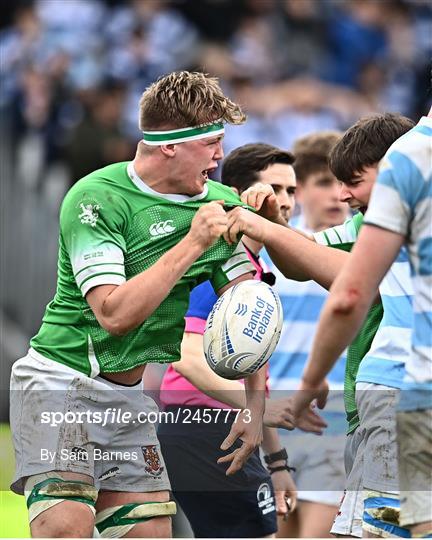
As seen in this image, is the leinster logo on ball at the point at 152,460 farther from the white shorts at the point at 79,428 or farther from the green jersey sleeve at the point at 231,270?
the green jersey sleeve at the point at 231,270

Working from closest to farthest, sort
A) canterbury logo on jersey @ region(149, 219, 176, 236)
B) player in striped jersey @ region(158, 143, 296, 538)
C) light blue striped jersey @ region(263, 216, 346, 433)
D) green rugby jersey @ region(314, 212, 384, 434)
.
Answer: canterbury logo on jersey @ region(149, 219, 176, 236) → green rugby jersey @ region(314, 212, 384, 434) → player in striped jersey @ region(158, 143, 296, 538) → light blue striped jersey @ region(263, 216, 346, 433)

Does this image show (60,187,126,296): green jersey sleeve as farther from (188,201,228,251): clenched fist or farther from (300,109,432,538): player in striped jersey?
(300,109,432,538): player in striped jersey

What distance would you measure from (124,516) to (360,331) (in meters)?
1.26

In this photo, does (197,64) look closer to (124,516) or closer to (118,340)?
(118,340)

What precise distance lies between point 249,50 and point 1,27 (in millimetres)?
2772

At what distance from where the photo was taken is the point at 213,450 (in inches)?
218

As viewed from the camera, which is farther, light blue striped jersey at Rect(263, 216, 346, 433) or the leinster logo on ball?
light blue striped jersey at Rect(263, 216, 346, 433)

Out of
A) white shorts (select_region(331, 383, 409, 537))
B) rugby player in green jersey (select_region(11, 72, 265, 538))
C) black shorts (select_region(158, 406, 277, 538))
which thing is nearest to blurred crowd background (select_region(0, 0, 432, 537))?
black shorts (select_region(158, 406, 277, 538))

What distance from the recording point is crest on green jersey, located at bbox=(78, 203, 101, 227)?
4332 millimetres

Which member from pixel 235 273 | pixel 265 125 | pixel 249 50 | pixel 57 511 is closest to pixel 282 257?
pixel 235 273

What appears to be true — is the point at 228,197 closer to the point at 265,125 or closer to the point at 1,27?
the point at 265,125

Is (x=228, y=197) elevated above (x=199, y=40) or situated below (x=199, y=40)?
above

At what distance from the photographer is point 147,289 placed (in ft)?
13.6

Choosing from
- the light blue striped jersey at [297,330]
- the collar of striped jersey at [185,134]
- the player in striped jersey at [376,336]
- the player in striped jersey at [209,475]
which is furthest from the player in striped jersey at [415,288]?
the light blue striped jersey at [297,330]
